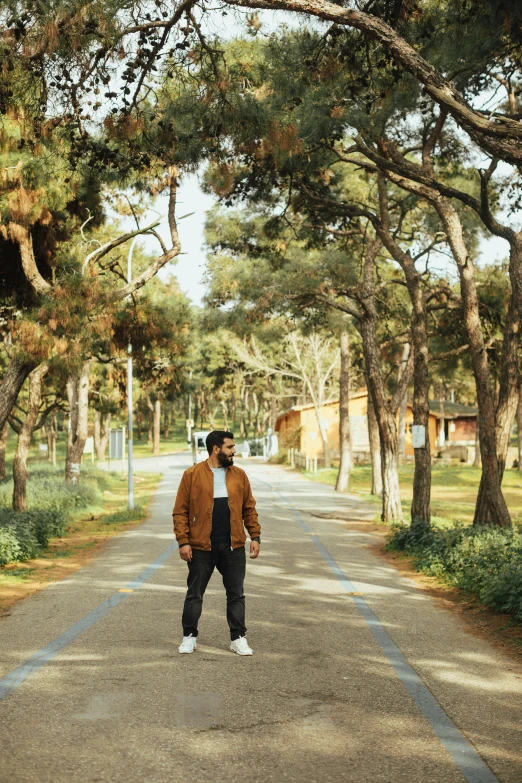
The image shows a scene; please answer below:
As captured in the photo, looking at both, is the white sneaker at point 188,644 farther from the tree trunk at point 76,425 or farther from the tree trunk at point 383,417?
the tree trunk at point 76,425

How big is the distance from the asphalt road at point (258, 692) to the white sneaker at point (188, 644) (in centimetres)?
Answer: 7

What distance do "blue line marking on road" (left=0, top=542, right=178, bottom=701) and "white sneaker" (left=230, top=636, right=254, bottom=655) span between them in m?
1.41

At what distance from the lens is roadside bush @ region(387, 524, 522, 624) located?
34.0ft

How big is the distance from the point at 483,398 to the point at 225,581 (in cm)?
874

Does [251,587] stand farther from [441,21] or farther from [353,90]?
[441,21]

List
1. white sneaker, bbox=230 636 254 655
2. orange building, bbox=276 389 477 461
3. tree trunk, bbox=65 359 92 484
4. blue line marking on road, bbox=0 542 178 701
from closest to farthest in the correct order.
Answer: blue line marking on road, bbox=0 542 178 701, white sneaker, bbox=230 636 254 655, tree trunk, bbox=65 359 92 484, orange building, bbox=276 389 477 461

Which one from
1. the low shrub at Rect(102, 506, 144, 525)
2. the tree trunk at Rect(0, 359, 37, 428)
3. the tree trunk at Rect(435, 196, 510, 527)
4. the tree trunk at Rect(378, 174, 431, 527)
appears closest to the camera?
the tree trunk at Rect(0, 359, 37, 428)

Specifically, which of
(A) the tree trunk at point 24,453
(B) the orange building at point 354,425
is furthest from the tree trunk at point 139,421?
(A) the tree trunk at point 24,453

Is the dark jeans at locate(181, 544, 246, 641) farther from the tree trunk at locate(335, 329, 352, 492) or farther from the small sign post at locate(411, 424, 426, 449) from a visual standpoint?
the tree trunk at locate(335, 329, 352, 492)

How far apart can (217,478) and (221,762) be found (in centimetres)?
330

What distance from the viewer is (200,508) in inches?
312

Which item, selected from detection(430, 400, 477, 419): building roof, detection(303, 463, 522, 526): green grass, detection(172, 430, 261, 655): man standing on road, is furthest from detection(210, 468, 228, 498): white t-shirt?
detection(430, 400, 477, 419): building roof

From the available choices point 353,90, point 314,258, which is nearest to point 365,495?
point 314,258

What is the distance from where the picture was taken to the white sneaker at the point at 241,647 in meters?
7.70
